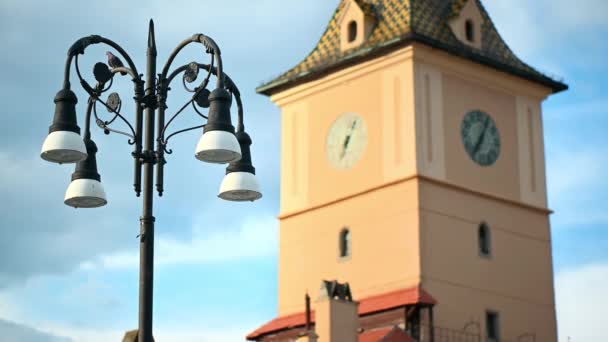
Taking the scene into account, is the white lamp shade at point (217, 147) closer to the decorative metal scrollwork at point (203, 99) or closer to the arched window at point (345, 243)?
the decorative metal scrollwork at point (203, 99)

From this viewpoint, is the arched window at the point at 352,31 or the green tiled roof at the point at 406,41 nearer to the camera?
the green tiled roof at the point at 406,41

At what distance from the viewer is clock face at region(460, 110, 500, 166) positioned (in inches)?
1355

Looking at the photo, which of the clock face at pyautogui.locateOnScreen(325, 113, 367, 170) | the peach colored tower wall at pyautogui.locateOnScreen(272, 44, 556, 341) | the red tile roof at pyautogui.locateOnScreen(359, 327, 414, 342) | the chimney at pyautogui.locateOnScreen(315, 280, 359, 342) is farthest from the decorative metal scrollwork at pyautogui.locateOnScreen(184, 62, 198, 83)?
the clock face at pyautogui.locateOnScreen(325, 113, 367, 170)

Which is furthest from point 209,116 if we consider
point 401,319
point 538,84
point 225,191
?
point 538,84

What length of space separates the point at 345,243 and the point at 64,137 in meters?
18.9

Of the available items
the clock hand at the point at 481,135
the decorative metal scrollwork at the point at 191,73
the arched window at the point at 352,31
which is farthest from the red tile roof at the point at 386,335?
the decorative metal scrollwork at the point at 191,73

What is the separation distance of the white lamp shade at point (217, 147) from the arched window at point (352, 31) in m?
19.1

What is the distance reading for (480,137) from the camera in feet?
114

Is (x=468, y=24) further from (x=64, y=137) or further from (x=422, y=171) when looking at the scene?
(x=64, y=137)

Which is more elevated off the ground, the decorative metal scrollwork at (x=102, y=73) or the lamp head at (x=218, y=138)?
the decorative metal scrollwork at (x=102, y=73)

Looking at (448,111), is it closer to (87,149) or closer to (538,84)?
(538,84)

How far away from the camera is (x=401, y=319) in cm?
3169

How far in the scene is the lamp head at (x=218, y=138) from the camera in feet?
52.4

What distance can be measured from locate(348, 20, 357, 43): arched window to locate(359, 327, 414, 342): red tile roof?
6.81 meters
